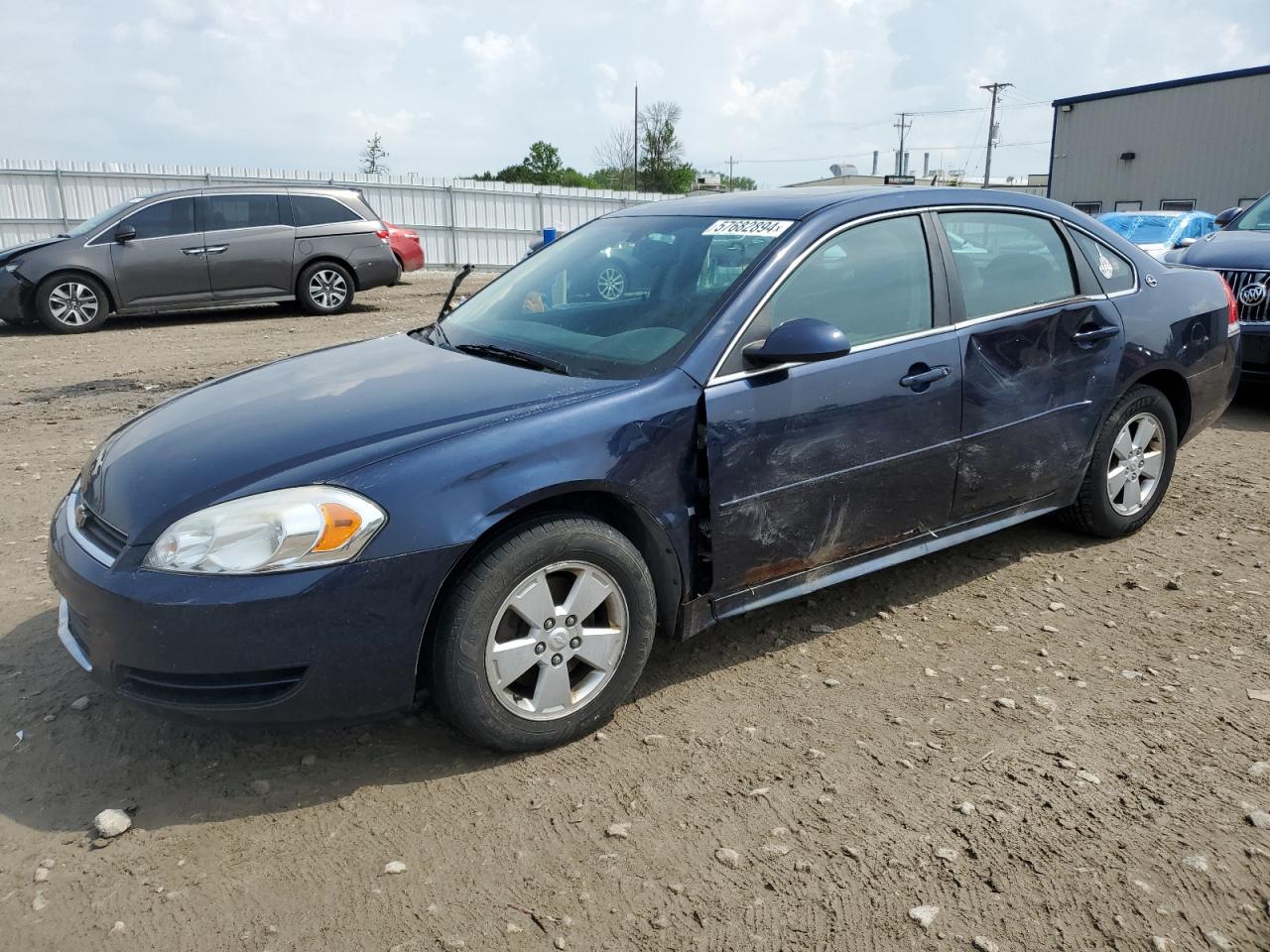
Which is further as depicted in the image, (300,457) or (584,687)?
(584,687)

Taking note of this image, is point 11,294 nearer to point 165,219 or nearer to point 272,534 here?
point 165,219

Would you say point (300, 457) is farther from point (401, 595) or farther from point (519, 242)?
point (519, 242)

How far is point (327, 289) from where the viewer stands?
1348 centimetres

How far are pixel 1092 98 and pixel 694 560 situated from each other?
37.8m

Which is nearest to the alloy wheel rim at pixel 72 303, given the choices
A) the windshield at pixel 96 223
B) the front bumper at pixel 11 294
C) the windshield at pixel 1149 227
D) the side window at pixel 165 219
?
the front bumper at pixel 11 294

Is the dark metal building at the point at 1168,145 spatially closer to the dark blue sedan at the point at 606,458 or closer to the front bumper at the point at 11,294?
the dark blue sedan at the point at 606,458

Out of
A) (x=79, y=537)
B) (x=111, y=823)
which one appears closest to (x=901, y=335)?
(x=79, y=537)

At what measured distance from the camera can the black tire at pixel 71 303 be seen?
11.6m

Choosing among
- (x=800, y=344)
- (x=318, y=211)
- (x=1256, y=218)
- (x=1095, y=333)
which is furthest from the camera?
(x=318, y=211)

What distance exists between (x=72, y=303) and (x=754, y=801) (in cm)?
1184

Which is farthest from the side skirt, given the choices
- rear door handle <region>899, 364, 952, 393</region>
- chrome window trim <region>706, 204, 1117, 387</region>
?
chrome window trim <region>706, 204, 1117, 387</region>

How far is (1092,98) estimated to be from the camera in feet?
114

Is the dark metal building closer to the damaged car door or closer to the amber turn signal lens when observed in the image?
the damaged car door

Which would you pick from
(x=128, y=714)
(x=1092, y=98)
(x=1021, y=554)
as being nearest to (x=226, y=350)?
(x=128, y=714)
